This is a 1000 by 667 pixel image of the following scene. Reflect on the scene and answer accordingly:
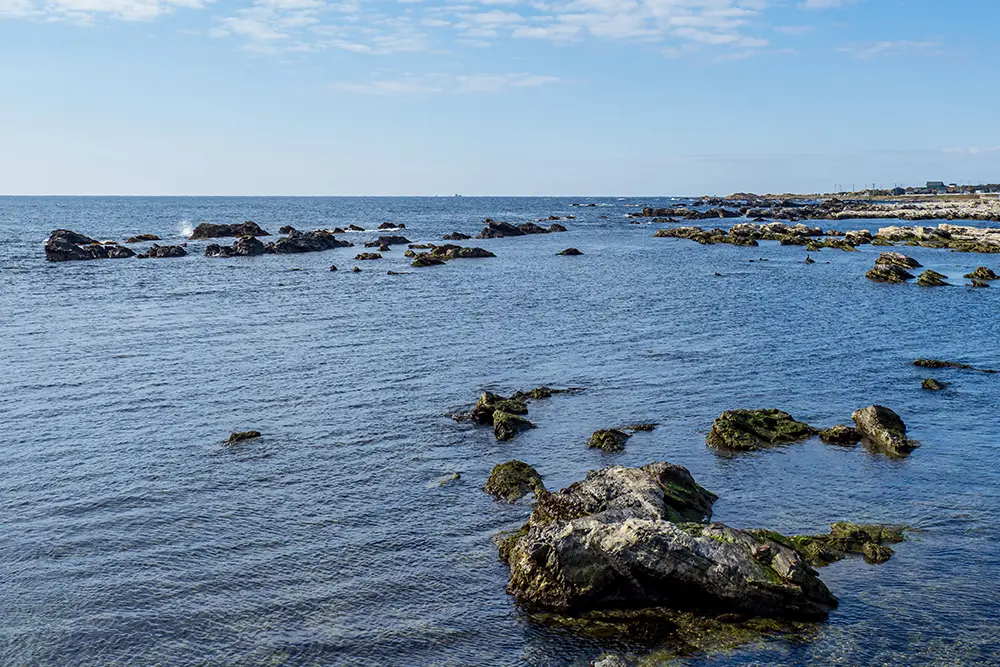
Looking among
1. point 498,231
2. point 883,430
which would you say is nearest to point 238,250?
point 498,231

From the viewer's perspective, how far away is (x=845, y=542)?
20203 millimetres

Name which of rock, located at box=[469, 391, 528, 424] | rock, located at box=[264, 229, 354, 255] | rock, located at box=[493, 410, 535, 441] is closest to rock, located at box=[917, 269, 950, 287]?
rock, located at box=[469, 391, 528, 424]

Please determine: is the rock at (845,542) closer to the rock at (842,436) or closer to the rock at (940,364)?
the rock at (842,436)

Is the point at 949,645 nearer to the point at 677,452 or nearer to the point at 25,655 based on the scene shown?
the point at 677,452

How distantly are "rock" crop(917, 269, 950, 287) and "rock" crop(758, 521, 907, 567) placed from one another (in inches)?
2403

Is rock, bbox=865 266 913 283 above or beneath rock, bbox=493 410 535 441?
above

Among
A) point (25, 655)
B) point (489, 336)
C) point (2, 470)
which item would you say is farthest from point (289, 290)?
point (25, 655)

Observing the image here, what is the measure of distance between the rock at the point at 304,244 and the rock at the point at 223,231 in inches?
961

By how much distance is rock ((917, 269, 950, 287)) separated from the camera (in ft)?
242

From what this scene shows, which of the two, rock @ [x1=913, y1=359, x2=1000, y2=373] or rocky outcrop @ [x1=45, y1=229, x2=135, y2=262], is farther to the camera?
rocky outcrop @ [x1=45, y1=229, x2=135, y2=262]

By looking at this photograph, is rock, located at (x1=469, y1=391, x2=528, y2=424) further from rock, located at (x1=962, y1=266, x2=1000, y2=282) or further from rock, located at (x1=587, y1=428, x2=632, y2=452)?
rock, located at (x1=962, y1=266, x2=1000, y2=282)

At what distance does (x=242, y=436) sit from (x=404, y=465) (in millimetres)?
6441

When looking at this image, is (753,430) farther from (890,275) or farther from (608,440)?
(890,275)

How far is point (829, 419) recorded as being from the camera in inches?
1226
